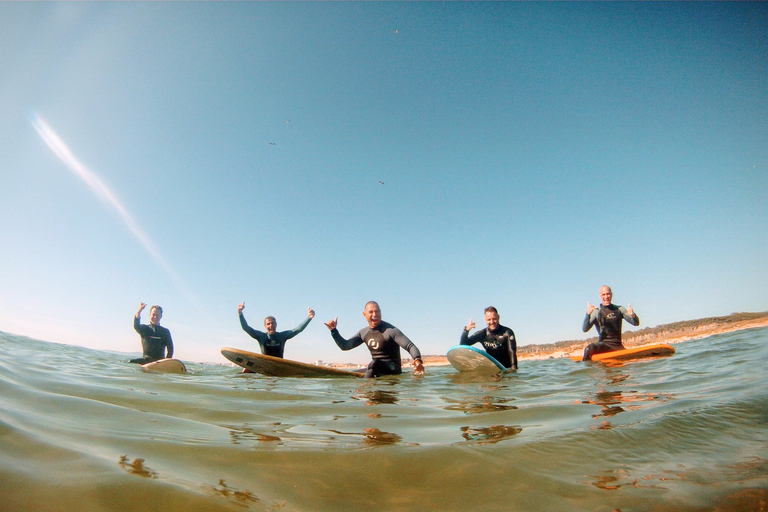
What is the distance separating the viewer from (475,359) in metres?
7.63

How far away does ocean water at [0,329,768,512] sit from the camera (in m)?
1.30

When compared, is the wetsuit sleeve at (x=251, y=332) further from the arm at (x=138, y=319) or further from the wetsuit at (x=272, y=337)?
the arm at (x=138, y=319)

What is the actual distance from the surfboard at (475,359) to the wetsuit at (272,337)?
449 centimetres

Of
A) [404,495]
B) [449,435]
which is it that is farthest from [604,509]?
[449,435]

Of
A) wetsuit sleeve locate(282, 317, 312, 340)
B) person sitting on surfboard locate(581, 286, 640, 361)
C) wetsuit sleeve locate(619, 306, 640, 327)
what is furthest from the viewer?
wetsuit sleeve locate(282, 317, 312, 340)

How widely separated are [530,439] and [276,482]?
1465mm

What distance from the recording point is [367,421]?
2.87 metres

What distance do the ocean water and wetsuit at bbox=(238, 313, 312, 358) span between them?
712cm

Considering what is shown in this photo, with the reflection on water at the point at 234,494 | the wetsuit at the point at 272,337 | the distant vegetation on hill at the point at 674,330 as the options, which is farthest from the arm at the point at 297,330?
the distant vegetation on hill at the point at 674,330

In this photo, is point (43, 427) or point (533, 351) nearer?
point (43, 427)

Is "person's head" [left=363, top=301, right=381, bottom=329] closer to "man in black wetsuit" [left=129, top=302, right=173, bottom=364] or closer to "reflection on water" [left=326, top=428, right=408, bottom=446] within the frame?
"reflection on water" [left=326, top=428, right=408, bottom=446]

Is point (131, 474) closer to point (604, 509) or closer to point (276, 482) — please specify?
point (276, 482)

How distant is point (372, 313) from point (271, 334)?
12.5 ft

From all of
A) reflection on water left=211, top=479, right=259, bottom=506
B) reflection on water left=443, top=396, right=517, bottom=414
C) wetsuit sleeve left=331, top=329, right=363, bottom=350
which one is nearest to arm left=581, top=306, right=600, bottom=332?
wetsuit sleeve left=331, top=329, right=363, bottom=350
